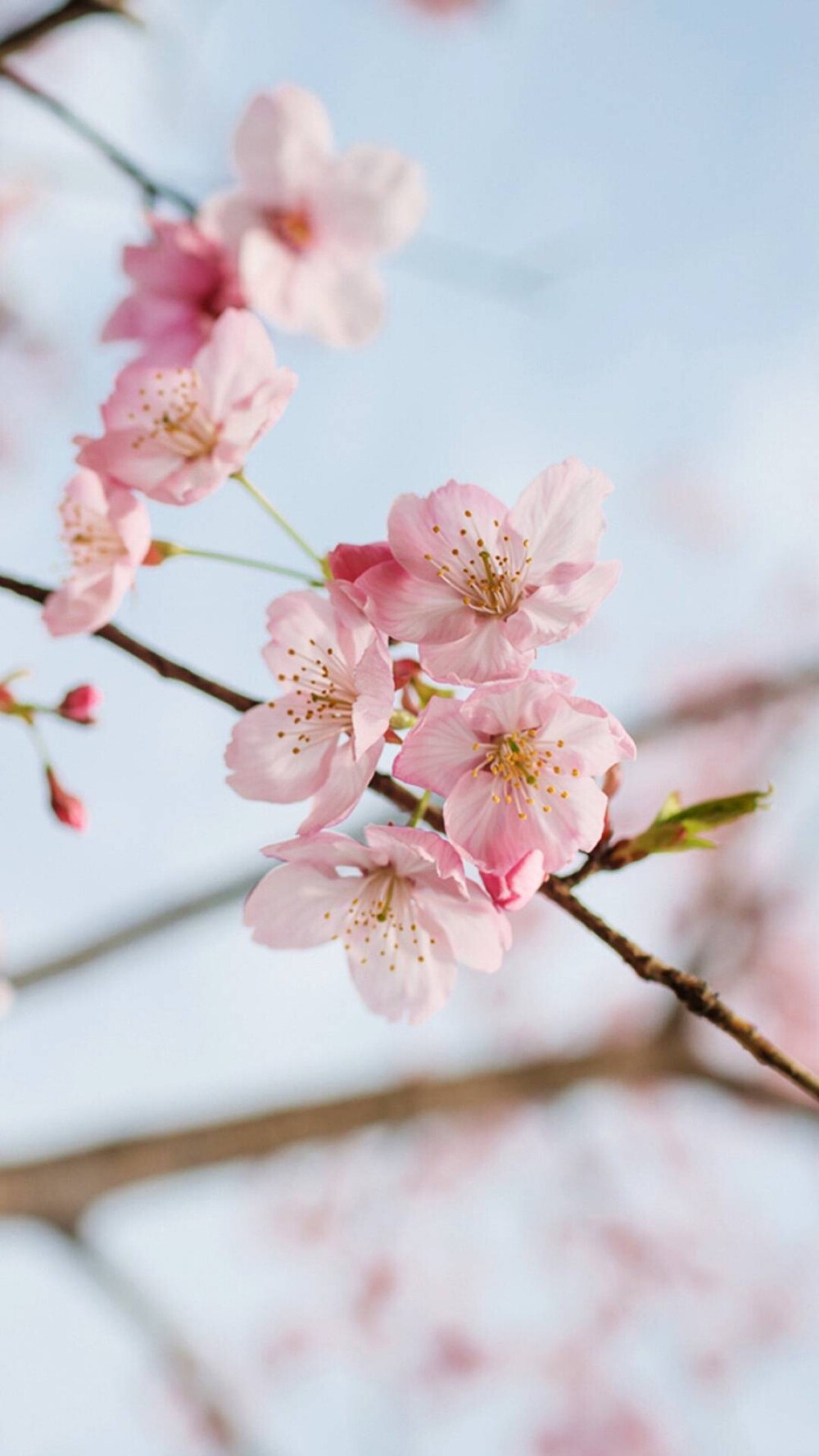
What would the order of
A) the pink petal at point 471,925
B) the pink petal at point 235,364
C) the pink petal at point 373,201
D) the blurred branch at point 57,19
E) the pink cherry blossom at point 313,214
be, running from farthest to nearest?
the pink petal at point 373,201 < the pink cherry blossom at point 313,214 < the blurred branch at point 57,19 < the pink petal at point 235,364 < the pink petal at point 471,925

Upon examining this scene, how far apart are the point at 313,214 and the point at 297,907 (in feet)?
4.89

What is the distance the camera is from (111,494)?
98cm

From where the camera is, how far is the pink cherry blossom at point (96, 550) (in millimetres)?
890

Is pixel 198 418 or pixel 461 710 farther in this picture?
pixel 198 418

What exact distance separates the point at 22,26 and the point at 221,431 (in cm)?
88

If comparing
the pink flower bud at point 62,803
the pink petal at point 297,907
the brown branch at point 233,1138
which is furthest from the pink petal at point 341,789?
the brown branch at point 233,1138

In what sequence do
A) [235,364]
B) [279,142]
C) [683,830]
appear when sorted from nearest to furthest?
[683,830] → [235,364] → [279,142]

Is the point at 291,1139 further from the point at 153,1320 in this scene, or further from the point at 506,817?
the point at 506,817

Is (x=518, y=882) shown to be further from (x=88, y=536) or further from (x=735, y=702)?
(x=735, y=702)

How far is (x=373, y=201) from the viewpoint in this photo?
2037mm

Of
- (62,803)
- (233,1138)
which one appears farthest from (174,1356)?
(62,803)

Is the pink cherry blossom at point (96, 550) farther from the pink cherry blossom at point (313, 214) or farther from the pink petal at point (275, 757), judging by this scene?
the pink cherry blossom at point (313, 214)

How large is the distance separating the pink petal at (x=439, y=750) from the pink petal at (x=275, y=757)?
0.09 metres

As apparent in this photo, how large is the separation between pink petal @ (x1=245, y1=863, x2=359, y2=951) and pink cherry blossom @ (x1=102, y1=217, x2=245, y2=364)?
844 mm
